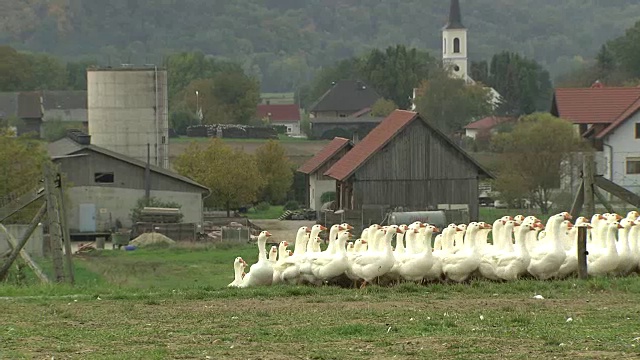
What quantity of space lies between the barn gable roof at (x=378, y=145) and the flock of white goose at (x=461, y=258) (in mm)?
31334

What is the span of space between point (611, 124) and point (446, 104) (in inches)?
2146

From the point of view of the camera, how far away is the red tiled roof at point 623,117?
67.0 m

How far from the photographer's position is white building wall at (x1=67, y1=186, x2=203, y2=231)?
6050 cm

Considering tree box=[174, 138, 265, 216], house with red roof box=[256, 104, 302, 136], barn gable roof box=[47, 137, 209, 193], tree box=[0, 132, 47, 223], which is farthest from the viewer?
house with red roof box=[256, 104, 302, 136]

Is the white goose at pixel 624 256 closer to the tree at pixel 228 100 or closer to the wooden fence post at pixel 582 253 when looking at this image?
the wooden fence post at pixel 582 253

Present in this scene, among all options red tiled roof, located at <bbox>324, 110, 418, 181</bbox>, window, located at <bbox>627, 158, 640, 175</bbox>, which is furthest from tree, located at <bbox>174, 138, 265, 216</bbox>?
window, located at <bbox>627, 158, 640, 175</bbox>

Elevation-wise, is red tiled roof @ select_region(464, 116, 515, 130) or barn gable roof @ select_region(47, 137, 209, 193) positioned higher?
red tiled roof @ select_region(464, 116, 515, 130)

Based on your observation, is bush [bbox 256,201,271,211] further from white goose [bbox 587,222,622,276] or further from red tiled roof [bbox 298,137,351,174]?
white goose [bbox 587,222,622,276]

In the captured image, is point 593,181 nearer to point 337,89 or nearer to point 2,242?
point 2,242

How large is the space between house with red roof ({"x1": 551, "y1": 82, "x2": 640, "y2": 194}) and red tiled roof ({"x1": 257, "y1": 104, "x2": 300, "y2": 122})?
276 feet

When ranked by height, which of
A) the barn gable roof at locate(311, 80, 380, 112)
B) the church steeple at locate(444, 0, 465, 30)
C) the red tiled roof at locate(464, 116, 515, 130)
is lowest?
the red tiled roof at locate(464, 116, 515, 130)

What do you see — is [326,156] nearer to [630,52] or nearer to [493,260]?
[493,260]

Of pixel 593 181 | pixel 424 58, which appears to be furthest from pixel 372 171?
pixel 424 58

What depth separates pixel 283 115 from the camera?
527ft
